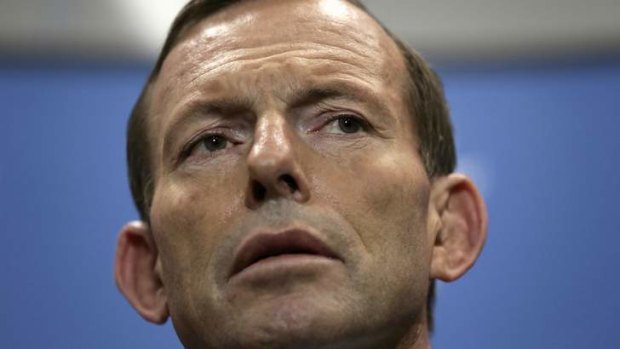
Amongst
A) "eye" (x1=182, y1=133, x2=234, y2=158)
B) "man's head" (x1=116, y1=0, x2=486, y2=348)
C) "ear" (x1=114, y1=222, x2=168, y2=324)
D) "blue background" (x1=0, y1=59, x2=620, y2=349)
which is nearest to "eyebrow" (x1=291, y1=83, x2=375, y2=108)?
"man's head" (x1=116, y1=0, x2=486, y2=348)

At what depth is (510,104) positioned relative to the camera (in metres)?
2.08

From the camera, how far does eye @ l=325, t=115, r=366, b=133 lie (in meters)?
1.29

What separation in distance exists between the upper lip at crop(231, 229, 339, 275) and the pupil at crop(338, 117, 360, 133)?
0.67ft

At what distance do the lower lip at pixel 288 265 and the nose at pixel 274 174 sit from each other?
0.07 metres

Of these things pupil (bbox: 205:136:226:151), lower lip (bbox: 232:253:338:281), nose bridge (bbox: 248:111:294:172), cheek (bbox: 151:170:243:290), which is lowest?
lower lip (bbox: 232:253:338:281)

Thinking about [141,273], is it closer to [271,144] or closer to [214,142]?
[214,142]

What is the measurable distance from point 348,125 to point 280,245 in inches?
9.1

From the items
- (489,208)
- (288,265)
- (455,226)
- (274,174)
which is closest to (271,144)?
(274,174)

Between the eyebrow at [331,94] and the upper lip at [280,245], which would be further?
the eyebrow at [331,94]

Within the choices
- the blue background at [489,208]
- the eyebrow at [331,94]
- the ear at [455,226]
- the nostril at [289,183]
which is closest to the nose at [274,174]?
the nostril at [289,183]

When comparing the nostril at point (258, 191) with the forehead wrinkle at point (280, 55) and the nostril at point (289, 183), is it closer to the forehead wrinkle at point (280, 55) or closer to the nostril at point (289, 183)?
the nostril at point (289, 183)

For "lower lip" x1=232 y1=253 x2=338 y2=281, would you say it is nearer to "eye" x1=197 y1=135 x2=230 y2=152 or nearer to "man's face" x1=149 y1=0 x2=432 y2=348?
"man's face" x1=149 y1=0 x2=432 y2=348

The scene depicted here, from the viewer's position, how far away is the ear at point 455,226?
1386mm

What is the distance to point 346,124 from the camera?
1307 mm
